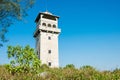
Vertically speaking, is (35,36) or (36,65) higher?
(35,36)

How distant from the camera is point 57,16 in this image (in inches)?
→ 2151

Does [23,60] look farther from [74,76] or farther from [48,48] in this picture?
[48,48]

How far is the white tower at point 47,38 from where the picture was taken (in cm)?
4909

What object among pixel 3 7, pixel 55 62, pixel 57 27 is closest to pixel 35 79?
pixel 3 7

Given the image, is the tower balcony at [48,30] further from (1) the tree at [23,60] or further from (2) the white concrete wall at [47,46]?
(1) the tree at [23,60]

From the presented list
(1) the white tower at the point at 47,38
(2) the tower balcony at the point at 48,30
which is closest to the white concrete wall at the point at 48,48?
(1) the white tower at the point at 47,38

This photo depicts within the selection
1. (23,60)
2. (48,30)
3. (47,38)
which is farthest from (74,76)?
(48,30)

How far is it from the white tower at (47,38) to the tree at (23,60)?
30.3 m

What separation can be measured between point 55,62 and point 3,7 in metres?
30.6

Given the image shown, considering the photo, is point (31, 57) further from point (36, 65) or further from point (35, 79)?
point (35, 79)

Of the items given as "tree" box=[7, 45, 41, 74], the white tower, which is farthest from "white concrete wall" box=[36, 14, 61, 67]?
"tree" box=[7, 45, 41, 74]

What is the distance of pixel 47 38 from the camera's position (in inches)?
2005

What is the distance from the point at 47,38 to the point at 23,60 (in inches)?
1315

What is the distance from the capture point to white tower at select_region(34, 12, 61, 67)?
49094 millimetres
